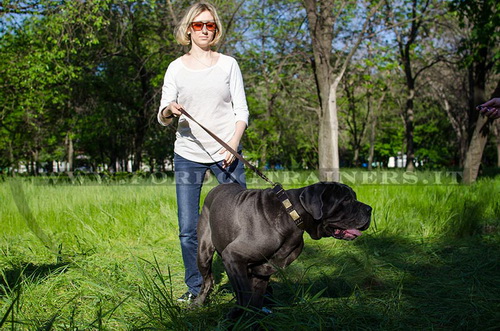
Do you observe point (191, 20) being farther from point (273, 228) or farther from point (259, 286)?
point (259, 286)

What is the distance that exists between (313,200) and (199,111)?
1.30 meters

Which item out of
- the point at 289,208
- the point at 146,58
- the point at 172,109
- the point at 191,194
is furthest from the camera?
the point at 146,58

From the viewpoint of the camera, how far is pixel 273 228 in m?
2.67

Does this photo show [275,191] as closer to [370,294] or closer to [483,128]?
[370,294]

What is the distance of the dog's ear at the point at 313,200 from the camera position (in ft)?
8.64

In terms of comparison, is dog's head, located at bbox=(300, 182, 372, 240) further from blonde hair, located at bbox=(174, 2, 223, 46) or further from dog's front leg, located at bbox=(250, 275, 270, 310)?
blonde hair, located at bbox=(174, 2, 223, 46)

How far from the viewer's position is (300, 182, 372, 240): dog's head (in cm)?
270

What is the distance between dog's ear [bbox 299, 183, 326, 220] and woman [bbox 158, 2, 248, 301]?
0.88 meters

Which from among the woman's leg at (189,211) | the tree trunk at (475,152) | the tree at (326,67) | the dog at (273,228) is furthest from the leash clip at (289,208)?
the tree trunk at (475,152)

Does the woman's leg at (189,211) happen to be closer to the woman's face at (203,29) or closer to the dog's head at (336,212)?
the woman's face at (203,29)

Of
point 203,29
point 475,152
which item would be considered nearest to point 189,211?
point 203,29

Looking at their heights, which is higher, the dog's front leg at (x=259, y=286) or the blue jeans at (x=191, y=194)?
the blue jeans at (x=191, y=194)

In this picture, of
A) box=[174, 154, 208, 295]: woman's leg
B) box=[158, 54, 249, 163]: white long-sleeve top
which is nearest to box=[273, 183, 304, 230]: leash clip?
box=[158, 54, 249, 163]: white long-sleeve top

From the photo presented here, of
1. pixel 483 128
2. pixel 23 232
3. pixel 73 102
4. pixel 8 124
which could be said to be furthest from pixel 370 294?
pixel 8 124
